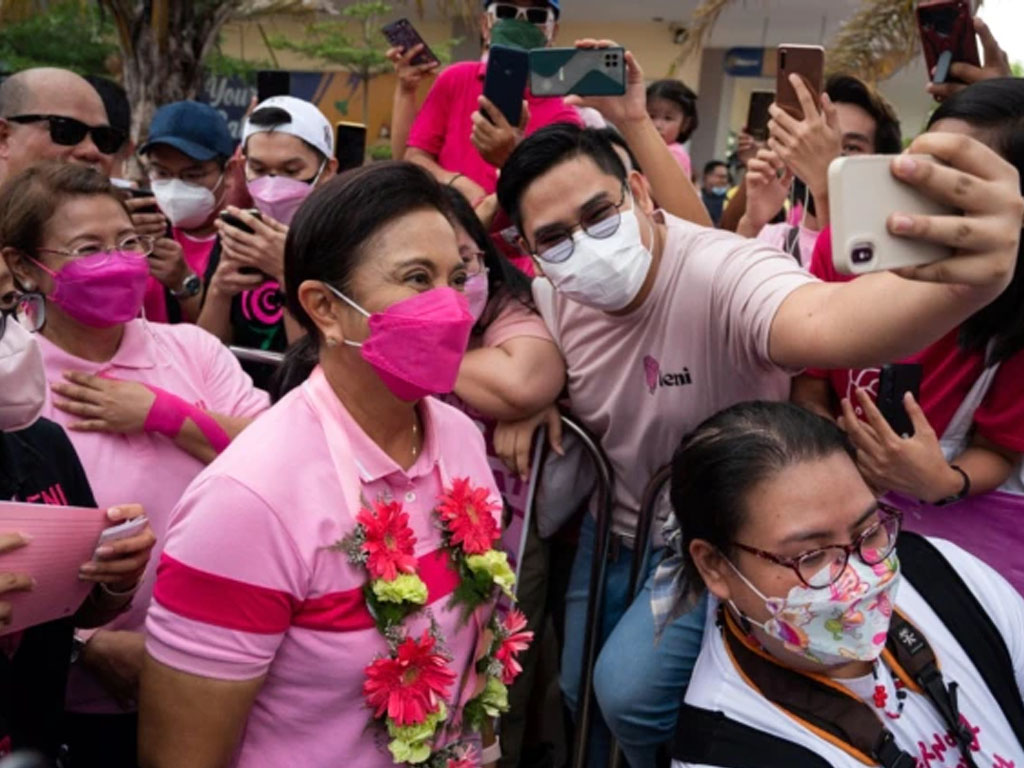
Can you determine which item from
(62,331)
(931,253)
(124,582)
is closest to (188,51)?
(62,331)

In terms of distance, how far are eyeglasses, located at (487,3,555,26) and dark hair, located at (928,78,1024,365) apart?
157 centimetres

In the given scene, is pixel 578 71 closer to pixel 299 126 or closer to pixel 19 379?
pixel 299 126

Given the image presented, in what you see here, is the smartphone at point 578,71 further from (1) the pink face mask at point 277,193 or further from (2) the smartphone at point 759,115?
(2) the smartphone at point 759,115

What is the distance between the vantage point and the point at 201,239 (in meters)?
3.82

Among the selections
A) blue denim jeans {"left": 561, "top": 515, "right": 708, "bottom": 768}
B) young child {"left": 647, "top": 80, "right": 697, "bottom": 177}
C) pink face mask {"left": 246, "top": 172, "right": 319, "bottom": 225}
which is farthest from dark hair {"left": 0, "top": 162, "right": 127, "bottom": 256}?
young child {"left": 647, "top": 80, "right": 697, "bottom": 177}

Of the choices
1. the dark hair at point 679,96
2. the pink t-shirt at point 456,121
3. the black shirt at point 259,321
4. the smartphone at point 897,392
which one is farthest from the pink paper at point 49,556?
the dark hair at point 679,96

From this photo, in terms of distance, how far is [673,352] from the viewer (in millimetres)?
2412

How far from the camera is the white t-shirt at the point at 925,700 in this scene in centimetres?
189

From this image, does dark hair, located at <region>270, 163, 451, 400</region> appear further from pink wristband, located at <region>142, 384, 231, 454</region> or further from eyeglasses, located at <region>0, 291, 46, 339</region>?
eyeglasses, located at <region>0, 291, 46, 339</region>

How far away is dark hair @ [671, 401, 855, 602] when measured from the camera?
1.99m

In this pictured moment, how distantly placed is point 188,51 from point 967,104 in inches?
337

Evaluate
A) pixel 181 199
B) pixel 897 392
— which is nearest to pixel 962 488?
pixel 897 392

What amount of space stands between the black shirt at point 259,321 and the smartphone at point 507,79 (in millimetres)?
891

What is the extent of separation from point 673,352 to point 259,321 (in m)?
1.46
